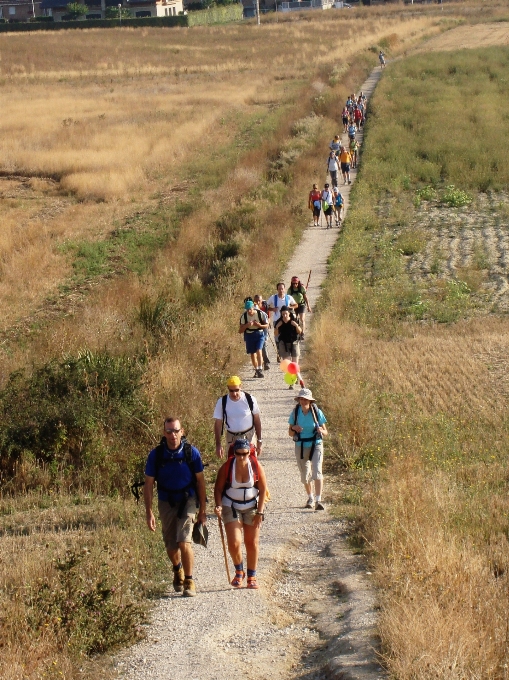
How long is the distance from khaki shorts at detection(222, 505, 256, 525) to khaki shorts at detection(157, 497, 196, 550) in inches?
10.8

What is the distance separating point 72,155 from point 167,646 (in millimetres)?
31878

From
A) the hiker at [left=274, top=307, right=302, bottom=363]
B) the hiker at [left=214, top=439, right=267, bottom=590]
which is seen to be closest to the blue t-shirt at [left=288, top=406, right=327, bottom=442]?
the hiker at [left=214, top=439, right=267, bottom=590]

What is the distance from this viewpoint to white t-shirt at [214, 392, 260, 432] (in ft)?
31.1

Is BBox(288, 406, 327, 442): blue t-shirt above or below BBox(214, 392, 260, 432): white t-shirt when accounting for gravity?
below

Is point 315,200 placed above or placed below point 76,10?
→ below

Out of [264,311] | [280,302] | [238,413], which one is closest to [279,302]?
[280,302]

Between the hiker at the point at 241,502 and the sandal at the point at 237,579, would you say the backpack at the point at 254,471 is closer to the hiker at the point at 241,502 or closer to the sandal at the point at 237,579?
the hiker at the point at 241,502

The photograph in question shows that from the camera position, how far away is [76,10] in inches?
4336

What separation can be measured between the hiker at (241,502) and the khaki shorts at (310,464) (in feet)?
6.24

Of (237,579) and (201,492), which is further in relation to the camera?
(237,579)

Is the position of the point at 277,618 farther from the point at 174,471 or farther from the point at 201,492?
the point at 174,471

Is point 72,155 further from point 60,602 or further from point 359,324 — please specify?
point 60,602

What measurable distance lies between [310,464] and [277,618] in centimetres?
254

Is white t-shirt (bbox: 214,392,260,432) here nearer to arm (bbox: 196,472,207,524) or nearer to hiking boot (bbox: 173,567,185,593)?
arm (bbox: 196,472,207,524)
